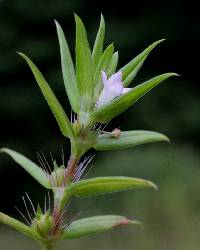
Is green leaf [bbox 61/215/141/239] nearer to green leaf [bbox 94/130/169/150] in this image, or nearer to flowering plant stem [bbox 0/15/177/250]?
flowering plant stem [bbox 0/15/177/250]

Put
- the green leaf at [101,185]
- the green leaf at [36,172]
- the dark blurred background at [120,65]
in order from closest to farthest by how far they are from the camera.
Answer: the green leaf at [101,185], the green leaf at [36,172], the dark blurred background at [120,65]

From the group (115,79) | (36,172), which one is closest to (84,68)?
(115,79)

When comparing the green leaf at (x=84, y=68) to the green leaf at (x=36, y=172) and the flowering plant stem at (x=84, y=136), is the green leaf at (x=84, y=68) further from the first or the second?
the green leaf at (x=36, y=172)

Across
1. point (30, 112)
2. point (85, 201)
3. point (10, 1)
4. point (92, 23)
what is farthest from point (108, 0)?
point (85, 201)

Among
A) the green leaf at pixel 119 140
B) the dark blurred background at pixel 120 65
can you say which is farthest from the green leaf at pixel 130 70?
the dark blurred background at pixel 120 65

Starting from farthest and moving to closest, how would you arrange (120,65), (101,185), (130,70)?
(120,65), (130,70), (101,185)

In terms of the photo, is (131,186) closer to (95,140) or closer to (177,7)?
(95,140)

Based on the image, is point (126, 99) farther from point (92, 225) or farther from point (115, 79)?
point (92, 225)
